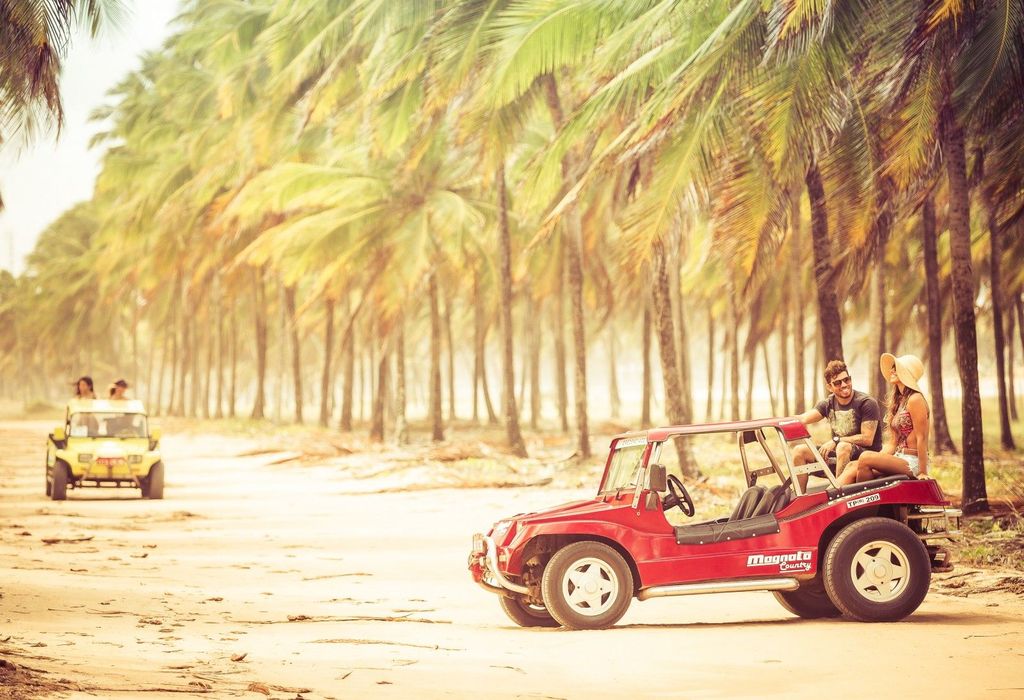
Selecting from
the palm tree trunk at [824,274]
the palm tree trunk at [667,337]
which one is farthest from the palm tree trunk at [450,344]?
the palm tree trunk at [824,274]

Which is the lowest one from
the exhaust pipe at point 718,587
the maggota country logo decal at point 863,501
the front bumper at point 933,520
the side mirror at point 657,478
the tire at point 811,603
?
the tire at point 811,603

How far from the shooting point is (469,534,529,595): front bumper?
7.54m

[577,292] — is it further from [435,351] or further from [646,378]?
[646,378]

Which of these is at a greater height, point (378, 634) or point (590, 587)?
point (590, 587)

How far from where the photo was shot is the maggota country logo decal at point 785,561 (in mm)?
7508

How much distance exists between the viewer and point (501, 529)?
7.78 metres

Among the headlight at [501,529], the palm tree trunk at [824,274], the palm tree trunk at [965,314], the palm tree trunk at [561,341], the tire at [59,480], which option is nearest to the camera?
the headlight at [501,529]

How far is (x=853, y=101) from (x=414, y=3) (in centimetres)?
985

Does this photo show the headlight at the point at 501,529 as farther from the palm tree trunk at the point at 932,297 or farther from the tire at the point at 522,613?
the palm tree trunk at the point at 932,297

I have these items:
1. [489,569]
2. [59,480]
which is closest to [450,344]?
[59,480]

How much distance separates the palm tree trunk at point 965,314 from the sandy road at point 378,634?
2.75m

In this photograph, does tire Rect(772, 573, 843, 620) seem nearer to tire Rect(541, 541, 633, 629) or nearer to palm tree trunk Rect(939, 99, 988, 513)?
tire Rect(541, 541, 633, 629)

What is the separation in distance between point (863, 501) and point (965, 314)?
443 cm

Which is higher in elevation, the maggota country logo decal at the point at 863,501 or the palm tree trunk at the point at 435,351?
the palm tree trunk at the point at 435,351
